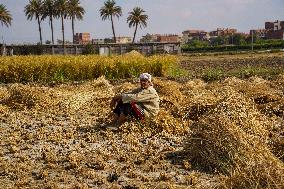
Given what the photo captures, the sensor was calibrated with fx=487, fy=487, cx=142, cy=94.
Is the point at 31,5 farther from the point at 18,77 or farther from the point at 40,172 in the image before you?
the point at 40,172

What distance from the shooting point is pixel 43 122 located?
11547 mm

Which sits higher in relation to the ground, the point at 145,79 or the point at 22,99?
the point at 145,79

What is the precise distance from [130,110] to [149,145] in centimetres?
140

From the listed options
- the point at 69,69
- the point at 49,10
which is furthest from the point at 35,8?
the point at 69,69

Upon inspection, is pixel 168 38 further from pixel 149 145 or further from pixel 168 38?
pixel 149 145

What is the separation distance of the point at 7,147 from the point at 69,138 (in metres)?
1.23

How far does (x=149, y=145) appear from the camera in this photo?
8906 millimetres

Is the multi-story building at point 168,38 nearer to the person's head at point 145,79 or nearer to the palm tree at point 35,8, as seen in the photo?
the palm tree at point 35,8

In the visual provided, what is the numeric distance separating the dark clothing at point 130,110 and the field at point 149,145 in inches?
6.6

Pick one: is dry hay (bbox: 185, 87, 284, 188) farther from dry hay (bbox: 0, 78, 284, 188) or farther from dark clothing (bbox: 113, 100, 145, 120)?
dark clothing (bbox: 113, 100, 145, 120)

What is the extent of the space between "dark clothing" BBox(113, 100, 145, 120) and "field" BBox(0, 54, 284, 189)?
0.55ft

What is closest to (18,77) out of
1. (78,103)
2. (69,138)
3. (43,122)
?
(78,103)

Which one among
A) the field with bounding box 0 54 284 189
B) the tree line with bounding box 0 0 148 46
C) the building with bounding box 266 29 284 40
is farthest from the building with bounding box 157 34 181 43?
the field with bounding box 0 54 284 189

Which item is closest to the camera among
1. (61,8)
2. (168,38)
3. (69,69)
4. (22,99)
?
(22,99)
